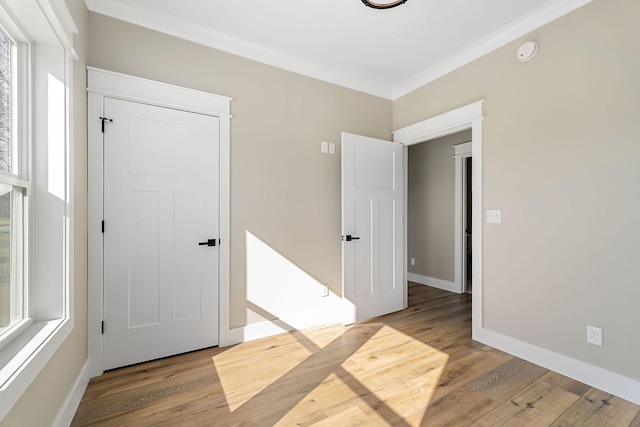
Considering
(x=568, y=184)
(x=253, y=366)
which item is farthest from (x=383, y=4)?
(x=253, y=366)

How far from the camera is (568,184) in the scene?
7.07ft

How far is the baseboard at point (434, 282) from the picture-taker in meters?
4.46

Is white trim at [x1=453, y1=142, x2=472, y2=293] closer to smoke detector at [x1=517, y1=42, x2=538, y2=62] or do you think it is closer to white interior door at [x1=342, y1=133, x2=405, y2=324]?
white interior door at [x1=342, y1=133, x2=405, y2=324]

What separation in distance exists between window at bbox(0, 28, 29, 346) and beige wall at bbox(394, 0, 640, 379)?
3166mm

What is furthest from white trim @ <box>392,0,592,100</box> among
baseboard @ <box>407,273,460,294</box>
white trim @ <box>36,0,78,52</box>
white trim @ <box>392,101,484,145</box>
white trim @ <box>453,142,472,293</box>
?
white trim @ <box>36,0,78,52</box>

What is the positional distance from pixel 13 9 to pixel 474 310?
141 inches

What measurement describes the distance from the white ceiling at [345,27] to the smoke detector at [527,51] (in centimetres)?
14

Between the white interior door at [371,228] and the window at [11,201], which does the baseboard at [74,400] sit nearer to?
the window at [11,201]

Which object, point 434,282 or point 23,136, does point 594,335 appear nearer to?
point 434,282

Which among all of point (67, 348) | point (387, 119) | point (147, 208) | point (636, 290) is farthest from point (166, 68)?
point (636, 290)

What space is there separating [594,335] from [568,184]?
1.05 m

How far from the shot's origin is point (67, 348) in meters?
1.65

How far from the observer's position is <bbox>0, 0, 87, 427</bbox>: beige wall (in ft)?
4.25

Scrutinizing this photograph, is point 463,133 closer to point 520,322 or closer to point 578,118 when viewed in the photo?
point 578,118
